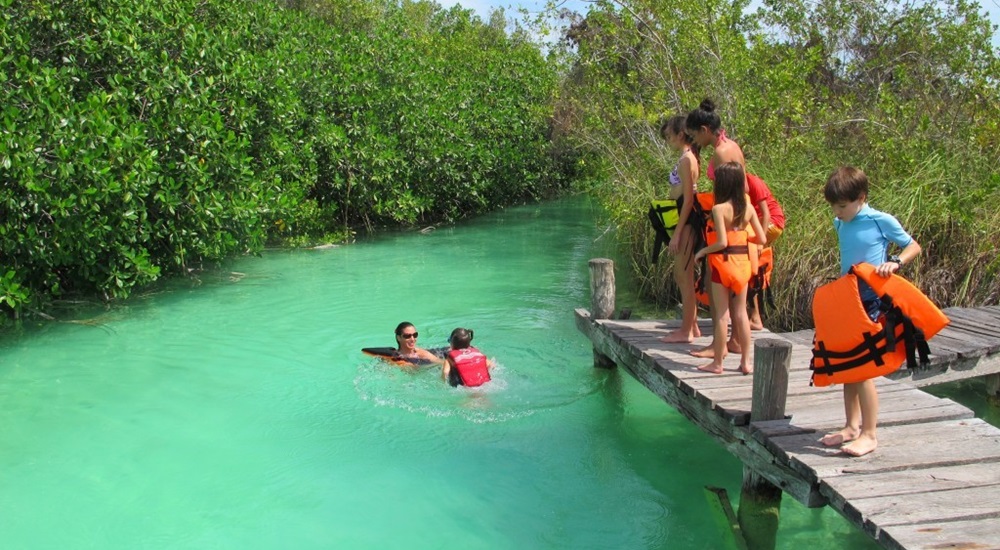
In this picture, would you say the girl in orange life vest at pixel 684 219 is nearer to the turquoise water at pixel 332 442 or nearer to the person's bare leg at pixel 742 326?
the person's bare leg at pixel 742 326

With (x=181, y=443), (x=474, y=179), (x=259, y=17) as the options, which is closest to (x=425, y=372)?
(x=181, y=443)

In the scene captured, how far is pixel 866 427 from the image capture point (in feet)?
14.9

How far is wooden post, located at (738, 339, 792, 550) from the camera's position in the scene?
4770 mm

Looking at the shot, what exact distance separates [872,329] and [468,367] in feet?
12.7

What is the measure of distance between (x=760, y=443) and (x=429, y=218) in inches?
600

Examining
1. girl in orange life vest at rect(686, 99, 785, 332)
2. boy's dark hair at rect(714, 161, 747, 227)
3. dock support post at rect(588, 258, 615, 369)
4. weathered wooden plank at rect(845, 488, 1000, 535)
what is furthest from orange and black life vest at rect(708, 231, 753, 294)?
dock support post at rect(588, 258, 615, 369)

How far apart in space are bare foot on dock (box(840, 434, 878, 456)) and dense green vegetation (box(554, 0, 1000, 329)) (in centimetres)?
434

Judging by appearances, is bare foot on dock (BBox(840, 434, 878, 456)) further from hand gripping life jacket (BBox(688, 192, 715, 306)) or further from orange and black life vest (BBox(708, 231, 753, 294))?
hand gripping life jacket (BBox(688, 192, 715, 306))

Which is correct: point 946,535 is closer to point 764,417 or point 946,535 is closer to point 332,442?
point 764,417

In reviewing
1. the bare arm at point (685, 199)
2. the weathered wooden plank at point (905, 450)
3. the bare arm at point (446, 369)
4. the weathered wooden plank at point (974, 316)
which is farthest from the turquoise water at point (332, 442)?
the weathered wooden plank at point (974, 316)

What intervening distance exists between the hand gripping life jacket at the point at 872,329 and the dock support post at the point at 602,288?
10.7 ft

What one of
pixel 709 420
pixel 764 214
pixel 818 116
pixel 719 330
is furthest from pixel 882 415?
pixel 818 116

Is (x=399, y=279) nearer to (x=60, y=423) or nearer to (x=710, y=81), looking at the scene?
(x=710, y=81)

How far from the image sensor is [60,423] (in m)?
7.25
